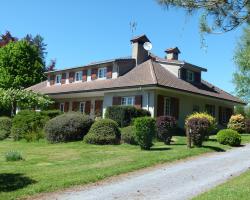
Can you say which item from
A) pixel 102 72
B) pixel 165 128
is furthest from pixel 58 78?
pixel 165 128

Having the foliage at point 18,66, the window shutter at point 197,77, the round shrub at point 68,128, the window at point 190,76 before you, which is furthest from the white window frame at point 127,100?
the foliage at point 18,66

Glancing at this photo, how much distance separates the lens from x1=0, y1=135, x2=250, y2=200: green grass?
1226cm

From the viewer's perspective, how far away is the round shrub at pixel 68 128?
2653cm

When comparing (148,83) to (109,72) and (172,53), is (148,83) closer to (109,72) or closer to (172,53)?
(109,72)

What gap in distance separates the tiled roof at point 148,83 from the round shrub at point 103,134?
613 cm

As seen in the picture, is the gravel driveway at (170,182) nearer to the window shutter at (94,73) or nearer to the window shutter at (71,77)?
the window shutter at (94,73)

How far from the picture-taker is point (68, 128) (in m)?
26.5

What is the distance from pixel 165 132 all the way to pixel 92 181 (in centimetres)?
1148

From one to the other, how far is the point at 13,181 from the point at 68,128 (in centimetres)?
1374

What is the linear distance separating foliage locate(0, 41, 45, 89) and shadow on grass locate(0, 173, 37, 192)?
40.4 m

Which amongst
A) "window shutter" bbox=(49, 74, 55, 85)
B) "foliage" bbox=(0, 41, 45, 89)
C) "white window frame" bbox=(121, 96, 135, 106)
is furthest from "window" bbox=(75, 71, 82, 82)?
"foliage" bbox=(0, 41, 45, 89)

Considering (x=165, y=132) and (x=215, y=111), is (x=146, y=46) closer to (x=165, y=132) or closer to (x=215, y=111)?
(x=215, y=111)

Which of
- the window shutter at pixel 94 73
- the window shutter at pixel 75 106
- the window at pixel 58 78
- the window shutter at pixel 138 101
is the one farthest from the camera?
the window at pixel 58 78

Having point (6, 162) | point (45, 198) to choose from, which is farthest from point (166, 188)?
point (6, 162)
